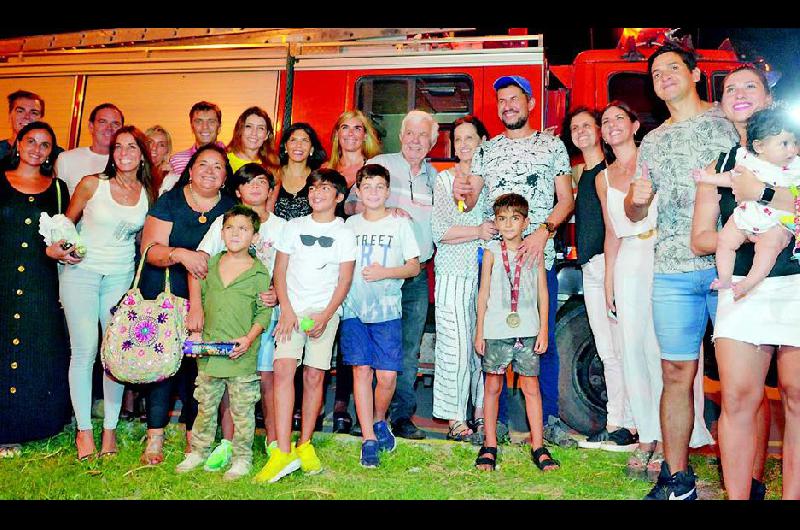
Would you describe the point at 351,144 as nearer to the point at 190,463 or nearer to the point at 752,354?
the point at 190,463

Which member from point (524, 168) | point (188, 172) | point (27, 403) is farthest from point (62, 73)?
point (524, 168)

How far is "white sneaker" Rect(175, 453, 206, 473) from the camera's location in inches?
143

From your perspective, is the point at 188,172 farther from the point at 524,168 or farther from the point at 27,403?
the point at 524,168

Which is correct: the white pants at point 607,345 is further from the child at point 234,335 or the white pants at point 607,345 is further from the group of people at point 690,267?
the child at point 234,335

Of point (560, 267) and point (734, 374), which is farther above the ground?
point (560, 267)

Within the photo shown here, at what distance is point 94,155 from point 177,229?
58.2 inches

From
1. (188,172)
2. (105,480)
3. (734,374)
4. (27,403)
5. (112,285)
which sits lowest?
(105,480)

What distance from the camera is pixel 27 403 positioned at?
411cm

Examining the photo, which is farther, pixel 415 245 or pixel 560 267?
pixel 560 267

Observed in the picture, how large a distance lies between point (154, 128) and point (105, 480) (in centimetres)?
290

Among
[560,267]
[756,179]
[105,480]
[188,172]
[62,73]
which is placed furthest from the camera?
[62,73]

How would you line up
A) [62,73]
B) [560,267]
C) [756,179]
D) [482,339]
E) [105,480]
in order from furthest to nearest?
1. [62,73]
2. [560,267]
3. [482,339]
4. [105,480]
5. [756,179]

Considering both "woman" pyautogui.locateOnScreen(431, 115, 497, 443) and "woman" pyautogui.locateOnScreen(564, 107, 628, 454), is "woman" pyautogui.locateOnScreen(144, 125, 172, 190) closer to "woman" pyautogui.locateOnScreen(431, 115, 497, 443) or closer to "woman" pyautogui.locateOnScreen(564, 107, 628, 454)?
"woman" pyautogui.locateOnScreen(431, 115, 497, 443)

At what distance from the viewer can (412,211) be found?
432 cm
